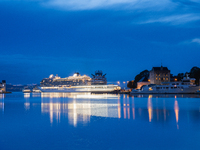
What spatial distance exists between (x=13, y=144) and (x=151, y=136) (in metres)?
6.23

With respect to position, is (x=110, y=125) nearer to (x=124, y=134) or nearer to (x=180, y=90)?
(x=124, y=134)

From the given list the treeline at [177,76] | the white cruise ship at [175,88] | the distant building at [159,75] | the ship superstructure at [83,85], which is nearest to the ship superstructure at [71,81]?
the ship superstructure at [83,85]

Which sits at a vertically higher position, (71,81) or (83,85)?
(71,81)

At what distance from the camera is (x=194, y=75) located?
8181cm

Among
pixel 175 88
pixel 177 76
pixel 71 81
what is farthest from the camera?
pixel 71 81

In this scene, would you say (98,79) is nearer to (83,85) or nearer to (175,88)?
(83,85)

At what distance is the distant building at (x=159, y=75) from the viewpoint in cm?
8525

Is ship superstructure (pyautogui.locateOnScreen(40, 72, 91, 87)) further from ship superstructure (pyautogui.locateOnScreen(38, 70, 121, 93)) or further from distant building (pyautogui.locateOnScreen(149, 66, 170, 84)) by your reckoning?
distant building (pyautogui.locateOnScreen(149, 66, 170, 84))

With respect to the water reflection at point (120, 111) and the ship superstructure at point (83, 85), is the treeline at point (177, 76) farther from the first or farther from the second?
the water reflection at point (120, 111)

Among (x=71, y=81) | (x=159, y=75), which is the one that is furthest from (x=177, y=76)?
(x=71, y=81)

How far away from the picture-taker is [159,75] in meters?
85.7

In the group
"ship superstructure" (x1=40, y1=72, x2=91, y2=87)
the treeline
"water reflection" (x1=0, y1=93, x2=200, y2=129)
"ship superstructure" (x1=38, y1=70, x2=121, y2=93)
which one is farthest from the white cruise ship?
"water reflection" (x1=0, y1=93, x2=200, y2=129)

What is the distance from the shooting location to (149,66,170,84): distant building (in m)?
85.2

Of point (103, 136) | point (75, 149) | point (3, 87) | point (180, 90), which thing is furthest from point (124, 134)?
point (3, 87)
